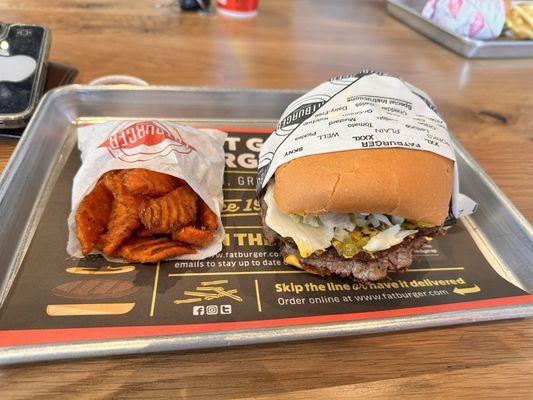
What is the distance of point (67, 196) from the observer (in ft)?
3.20

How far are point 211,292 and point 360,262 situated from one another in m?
0.35

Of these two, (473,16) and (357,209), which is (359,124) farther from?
(473,16)

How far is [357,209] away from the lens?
772 mm

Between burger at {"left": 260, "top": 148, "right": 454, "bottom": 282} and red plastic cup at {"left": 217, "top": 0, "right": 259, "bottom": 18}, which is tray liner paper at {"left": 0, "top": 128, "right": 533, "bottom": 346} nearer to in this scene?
burger at {"left": 260, "top": 148, "right": 454, "bottom": 282}

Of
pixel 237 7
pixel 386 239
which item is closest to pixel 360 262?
pixel 386 239

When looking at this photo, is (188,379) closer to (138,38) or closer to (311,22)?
(138,38)

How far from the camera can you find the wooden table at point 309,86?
64 cm

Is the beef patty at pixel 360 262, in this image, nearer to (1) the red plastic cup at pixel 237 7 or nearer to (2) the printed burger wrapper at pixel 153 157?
(2) the printed burger wrapper at pixel 153 157

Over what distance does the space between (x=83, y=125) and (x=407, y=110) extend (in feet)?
3.26

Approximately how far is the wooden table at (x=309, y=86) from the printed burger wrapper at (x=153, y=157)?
0.92 ft

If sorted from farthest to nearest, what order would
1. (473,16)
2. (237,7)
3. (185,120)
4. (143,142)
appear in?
(237,7), (473,16), (185,120), (143,142)

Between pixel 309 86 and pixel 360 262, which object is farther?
pixel 309 86

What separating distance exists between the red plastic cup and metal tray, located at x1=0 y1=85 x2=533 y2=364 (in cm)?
106

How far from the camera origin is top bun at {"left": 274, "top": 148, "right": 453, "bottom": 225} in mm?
754
